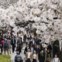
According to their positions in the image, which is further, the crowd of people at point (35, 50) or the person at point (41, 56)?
the person at point (41, 56)

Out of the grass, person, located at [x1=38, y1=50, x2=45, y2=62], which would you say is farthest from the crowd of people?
the grass

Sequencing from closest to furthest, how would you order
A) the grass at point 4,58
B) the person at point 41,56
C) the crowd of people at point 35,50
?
the crowd of people at point 35,50 → the person at point 41,56 → the grass at point 4,58

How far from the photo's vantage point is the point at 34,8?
3447 cm

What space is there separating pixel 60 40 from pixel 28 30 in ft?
21.6

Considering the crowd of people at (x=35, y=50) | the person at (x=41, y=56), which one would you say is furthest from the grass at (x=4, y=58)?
the person at (x=41, y=56)

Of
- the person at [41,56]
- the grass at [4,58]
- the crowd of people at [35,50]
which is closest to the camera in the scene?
the crowd of people at [35,50]

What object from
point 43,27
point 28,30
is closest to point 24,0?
point 28,30

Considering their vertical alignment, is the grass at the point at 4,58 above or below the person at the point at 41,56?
below

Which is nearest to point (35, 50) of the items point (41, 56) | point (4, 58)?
point (41, 56)

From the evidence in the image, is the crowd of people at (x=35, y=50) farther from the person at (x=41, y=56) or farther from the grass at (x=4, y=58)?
the grass at (x=4, y=58)

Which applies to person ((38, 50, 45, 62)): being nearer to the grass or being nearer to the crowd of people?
the crowd of people

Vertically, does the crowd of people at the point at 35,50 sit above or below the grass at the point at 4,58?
above

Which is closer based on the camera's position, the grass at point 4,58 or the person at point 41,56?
the person at point 41,56

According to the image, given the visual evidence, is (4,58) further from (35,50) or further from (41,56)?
(41,56)
